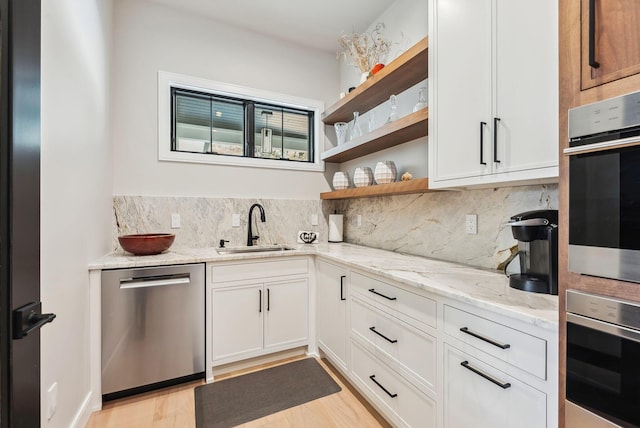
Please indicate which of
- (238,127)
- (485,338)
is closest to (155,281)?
Result: (238,127)

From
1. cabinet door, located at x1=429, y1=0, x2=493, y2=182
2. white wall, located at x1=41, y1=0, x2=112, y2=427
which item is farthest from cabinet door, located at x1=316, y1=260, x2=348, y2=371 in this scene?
white wall, located at x1=41, y1=0, x2=112, y2=427

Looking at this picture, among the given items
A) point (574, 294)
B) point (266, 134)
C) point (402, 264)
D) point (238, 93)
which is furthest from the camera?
point (266, 134)

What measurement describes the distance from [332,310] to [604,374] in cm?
166

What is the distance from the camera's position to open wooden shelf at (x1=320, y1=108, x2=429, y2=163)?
189 cm

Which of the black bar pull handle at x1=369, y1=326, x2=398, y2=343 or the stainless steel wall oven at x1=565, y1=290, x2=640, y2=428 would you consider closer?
the stainless steel wall oven at x1=565, y1=290, x2=640, y2=428

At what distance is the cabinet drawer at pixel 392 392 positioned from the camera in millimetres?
1386

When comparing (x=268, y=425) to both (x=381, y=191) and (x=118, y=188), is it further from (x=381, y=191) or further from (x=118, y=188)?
(x=118, y=188)

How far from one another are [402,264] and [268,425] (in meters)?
1.27

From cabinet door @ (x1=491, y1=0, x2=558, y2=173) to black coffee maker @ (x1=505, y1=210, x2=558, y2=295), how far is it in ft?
0.74

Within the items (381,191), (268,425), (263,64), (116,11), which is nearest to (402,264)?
(381,191)

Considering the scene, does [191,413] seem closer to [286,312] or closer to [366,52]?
[286,312]

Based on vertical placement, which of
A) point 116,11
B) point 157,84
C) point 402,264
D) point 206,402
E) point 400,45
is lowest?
point 206,402

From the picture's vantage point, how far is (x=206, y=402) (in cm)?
192

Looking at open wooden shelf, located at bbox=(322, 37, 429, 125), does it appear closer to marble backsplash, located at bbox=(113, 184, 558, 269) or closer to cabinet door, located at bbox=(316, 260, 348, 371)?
marble backsplash, located at bbox=(113, 184, 558, 269)
